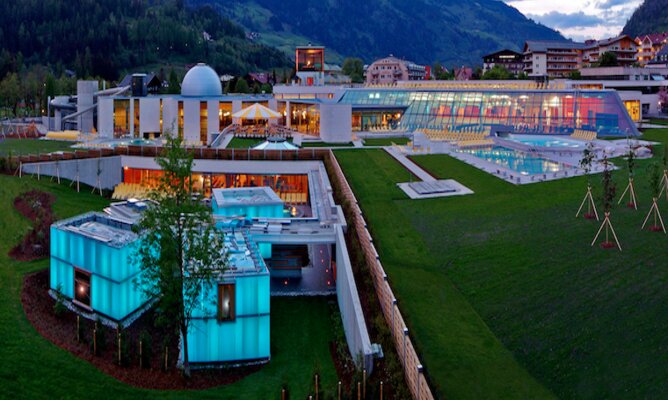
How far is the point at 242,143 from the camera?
160ft

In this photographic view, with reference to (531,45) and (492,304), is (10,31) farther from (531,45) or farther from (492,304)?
(492,304)

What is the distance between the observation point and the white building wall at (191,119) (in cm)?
5919


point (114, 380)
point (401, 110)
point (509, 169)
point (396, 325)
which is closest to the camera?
point (396, 325)

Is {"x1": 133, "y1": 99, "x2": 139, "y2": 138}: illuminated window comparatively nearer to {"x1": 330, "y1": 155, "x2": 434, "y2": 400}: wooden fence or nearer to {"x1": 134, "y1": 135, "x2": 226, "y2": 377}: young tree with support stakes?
{"x1": 330, "y1": 155, "x2": 434, "y2": 400}: wooden fence

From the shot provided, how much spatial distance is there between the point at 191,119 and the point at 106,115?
25.4ft

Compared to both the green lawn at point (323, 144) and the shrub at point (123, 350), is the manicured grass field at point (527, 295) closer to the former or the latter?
the shrub at point (123, 350)

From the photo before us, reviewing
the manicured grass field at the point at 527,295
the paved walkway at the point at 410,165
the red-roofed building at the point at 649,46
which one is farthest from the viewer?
the red-roofed building at the point at 649,46

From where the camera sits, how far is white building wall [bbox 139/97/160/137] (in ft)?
196

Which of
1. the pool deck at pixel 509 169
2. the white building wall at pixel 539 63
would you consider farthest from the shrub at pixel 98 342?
the white building wall at pixel 539 63

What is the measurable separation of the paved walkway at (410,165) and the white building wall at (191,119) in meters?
22.4

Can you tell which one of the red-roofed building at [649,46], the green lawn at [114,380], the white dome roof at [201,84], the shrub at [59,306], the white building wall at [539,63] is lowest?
the green lawn at [114,380]

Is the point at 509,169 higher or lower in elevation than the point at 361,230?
higher

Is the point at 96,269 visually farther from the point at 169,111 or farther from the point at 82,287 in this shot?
the point at 169,111

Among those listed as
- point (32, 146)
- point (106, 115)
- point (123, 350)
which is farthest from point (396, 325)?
point (106, 115)
